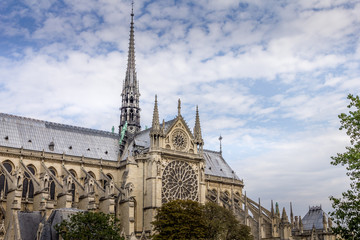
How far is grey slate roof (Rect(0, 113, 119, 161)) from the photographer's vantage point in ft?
202

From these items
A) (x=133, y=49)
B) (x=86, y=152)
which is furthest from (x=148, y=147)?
(x=133, y=49)

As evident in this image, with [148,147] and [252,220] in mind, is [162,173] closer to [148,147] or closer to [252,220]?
[148,147]

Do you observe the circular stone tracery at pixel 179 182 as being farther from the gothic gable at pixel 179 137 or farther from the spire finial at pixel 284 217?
the spire finial at pixel 284 217

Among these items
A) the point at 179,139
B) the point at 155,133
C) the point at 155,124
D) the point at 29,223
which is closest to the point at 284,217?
the point at 179,139

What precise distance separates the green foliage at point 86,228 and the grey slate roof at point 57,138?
20.5 meters

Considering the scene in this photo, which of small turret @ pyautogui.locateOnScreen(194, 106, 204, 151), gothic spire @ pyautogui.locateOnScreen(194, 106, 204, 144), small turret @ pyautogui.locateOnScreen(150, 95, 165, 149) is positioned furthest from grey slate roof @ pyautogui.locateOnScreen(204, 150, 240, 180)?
small turret @ pyautogui.locateOnScreen(150, 95, 165, 149)

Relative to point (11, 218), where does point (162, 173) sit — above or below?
above

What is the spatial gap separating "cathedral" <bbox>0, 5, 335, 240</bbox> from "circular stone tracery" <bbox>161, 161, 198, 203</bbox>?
5.1 inches

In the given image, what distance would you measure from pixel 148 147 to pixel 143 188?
19.3ft

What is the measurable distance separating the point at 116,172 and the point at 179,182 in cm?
938

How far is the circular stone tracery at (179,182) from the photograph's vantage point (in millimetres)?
63750

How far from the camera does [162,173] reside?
63.7m

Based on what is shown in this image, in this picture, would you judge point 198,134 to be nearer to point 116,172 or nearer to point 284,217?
point 116,172

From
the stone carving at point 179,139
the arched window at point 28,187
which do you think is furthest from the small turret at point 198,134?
the arched window at point 28,187
